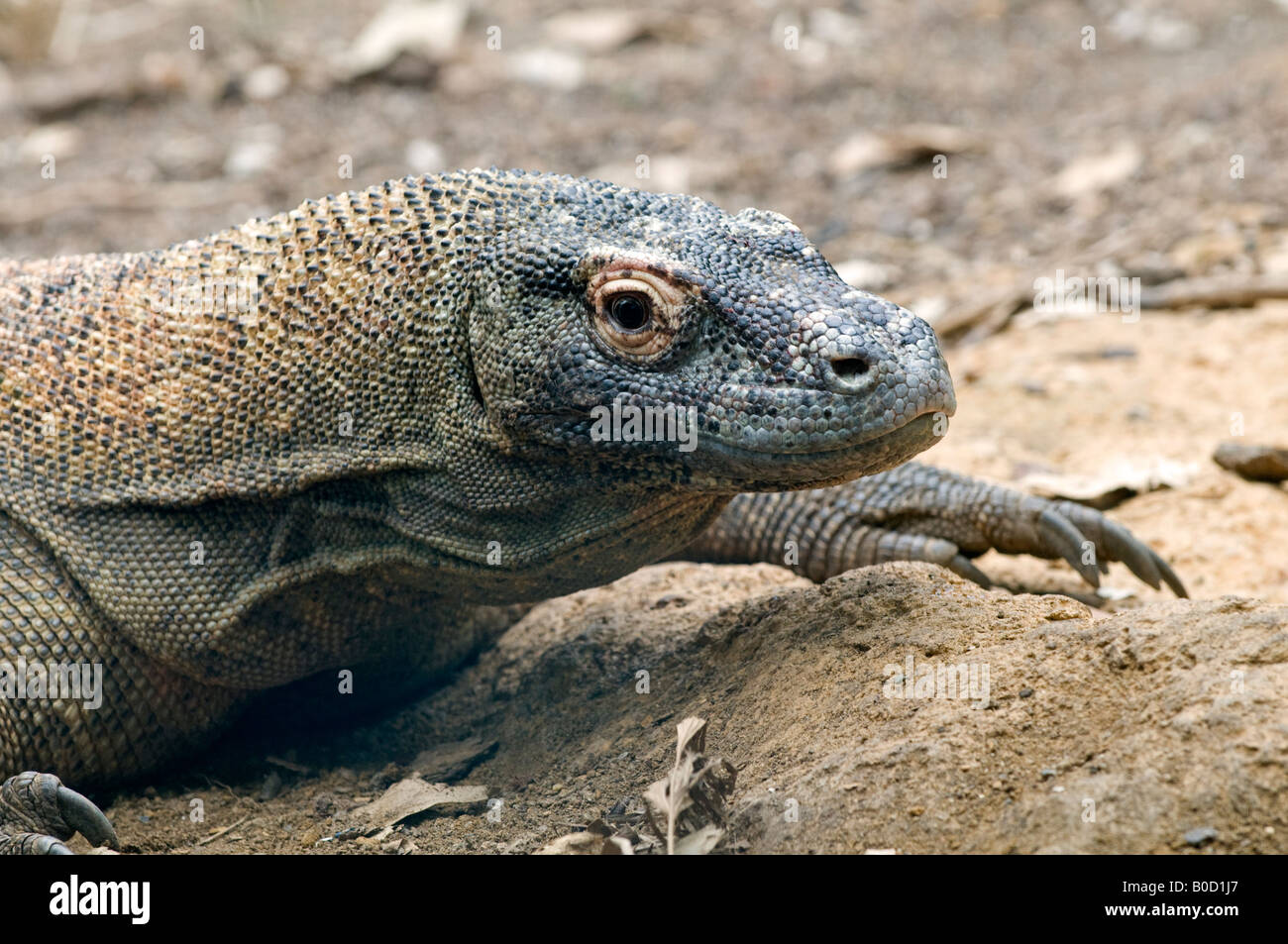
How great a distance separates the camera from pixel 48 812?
164 inches

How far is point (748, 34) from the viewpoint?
15719 mm

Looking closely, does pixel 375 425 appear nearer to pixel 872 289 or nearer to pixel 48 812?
pixel 48 812

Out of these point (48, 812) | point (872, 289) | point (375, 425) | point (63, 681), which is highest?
point (872, 289)

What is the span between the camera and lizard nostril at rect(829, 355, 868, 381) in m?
3.74

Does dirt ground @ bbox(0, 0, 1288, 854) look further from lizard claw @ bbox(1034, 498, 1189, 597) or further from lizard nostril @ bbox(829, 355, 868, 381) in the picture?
lizard nostril @ bbox(829, 355, 868, 381)

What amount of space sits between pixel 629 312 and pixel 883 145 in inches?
374

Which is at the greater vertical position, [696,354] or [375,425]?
[696,354]

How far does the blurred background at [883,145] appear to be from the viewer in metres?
7.72

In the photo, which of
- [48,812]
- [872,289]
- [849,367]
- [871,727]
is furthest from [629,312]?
[872,289]

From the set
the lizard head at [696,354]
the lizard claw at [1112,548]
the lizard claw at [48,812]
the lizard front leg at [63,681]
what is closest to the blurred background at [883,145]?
the lizard claw at [1112,548]

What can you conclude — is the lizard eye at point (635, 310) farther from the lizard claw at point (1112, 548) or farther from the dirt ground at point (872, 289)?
the lizard claw at point (1112, 548)
